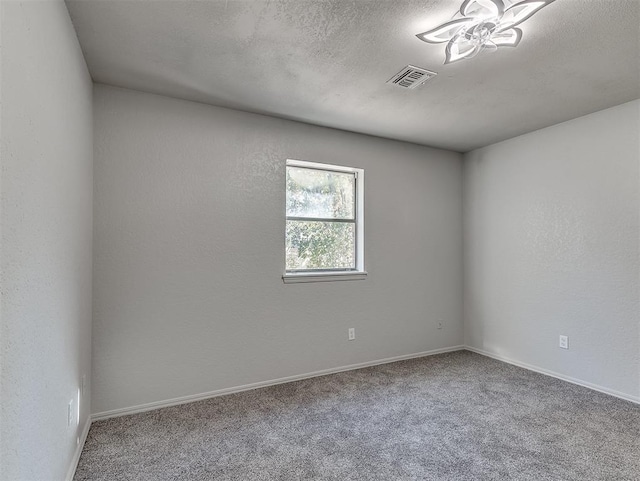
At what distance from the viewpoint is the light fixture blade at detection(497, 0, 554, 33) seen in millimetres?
1526

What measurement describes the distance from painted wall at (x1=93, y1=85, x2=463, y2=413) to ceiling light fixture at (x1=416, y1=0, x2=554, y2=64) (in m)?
1.70

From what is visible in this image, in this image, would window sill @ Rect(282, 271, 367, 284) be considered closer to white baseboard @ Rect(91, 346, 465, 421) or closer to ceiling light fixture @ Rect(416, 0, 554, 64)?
white baseboard @ Rect(91, 346, 465, 421)

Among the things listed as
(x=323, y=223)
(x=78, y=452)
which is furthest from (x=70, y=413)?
(x=323, y=223)

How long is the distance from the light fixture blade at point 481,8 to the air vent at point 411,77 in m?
0.59

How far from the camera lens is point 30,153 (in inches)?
49.6

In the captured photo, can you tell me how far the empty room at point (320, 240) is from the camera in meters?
1.66

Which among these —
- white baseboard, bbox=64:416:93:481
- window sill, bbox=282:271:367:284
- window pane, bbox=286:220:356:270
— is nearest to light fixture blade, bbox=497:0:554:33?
window pane, bbox=286:220:356:270

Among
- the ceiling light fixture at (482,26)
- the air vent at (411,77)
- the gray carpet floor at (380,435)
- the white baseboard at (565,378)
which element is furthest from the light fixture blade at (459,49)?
the white baseboard at (565,378)

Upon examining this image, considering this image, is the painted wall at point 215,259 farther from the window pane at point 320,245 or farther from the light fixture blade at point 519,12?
the light fixture blade at point 519,12

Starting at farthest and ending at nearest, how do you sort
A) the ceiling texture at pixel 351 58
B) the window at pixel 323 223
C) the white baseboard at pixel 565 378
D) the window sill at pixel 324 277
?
the window at pixel 323 223 → the window sill at pixel 324 277 → the white baseboard at pixel 565 378 → the ceiling texture at pixel 351 58

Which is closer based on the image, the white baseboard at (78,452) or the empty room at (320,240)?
the empty room at (320,240)

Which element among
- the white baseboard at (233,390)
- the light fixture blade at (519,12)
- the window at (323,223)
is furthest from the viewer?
the window at (323,223)

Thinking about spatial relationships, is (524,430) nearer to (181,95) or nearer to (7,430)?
(7,430)

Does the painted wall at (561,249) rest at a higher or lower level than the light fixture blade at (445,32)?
lower
